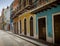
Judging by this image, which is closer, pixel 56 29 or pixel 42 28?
pixel 56 29

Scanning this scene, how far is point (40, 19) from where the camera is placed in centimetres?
1841

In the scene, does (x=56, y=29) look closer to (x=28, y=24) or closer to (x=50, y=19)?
(x=50, y=19)

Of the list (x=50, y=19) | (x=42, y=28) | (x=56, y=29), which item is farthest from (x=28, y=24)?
(x=56, y=29)

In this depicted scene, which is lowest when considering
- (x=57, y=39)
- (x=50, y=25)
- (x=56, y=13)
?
(x=57, y=39)

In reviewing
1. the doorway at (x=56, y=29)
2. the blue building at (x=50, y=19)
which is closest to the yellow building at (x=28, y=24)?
the blue building at (x=50, y=19)

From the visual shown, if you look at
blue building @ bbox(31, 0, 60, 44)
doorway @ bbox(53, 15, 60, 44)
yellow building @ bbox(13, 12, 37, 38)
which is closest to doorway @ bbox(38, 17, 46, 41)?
blue building @ bbox(31, 0, 60, 44)

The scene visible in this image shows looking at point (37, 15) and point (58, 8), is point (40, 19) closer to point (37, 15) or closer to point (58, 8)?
point (37, 15)

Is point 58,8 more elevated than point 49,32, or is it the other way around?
point 58,8

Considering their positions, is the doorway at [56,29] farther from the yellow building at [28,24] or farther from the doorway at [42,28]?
the yellow building at [28,24]

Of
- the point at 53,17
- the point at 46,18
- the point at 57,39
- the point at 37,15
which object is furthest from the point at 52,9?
the point at 37,15

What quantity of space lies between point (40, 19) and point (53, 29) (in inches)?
162

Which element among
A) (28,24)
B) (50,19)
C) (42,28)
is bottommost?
(42,28)

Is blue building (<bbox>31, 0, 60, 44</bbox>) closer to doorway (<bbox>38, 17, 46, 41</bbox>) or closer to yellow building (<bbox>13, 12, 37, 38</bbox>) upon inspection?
doorway (<bbox>38, 17, 46, 41</bbox>)

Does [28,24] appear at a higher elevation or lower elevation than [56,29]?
higher
